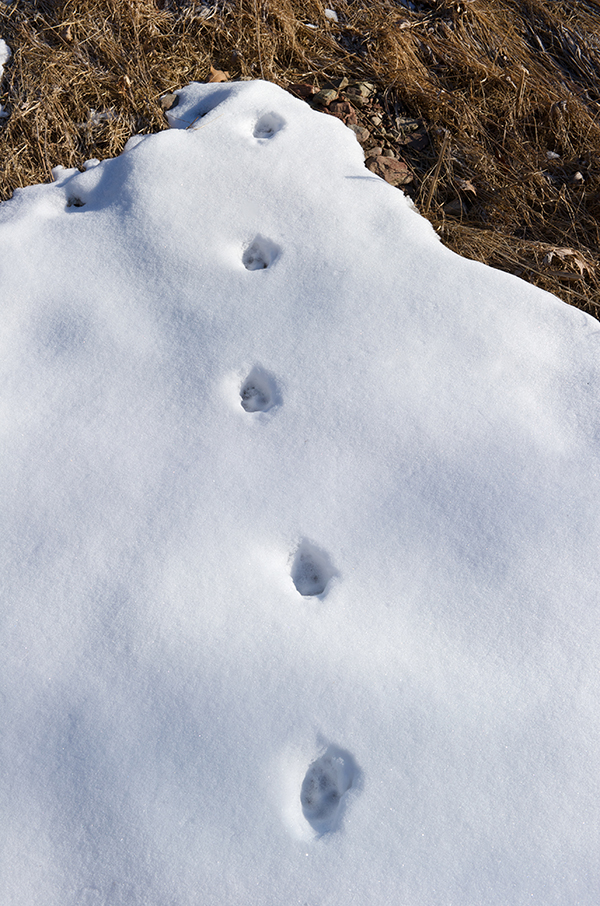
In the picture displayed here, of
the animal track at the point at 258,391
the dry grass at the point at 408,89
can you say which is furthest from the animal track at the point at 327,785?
the dry grass at the point at 408,89

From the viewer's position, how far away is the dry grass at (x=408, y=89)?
84.9 inches

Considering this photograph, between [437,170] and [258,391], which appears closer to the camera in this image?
[258,391]

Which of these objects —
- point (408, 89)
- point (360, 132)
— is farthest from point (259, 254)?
point (408, 89)

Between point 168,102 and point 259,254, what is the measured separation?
2.77 feet

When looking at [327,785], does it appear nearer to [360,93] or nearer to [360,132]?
[360,132]

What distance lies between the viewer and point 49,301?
1.75 m

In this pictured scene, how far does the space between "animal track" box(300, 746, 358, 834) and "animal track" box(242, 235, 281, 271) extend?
130 cm

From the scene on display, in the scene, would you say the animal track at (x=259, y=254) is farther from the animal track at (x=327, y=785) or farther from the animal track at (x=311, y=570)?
the animal track at (x=327, y=785)

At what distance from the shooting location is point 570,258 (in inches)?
83.1

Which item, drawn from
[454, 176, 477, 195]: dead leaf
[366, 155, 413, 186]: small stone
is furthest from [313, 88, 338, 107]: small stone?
[454, 176, 477, 195]: dead leaf

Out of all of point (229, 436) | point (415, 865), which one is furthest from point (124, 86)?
point (415, 865)

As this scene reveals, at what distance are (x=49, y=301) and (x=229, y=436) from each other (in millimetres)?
681

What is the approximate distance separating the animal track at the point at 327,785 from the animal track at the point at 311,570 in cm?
34

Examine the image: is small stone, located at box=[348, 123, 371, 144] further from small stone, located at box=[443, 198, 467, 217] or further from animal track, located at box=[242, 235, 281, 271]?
animal track, located at box=[242, 235, 281, 271]
